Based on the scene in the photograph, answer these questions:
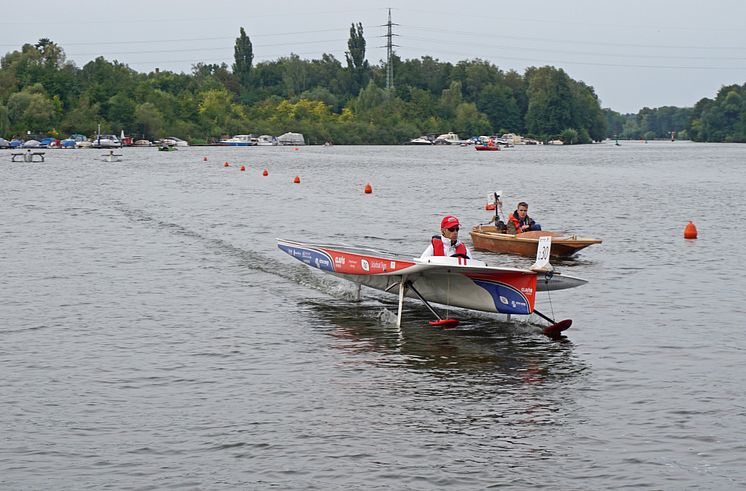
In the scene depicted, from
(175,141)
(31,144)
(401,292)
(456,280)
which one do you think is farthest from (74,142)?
(456,280)

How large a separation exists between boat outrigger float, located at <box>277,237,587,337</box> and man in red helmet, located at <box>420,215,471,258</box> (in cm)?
42

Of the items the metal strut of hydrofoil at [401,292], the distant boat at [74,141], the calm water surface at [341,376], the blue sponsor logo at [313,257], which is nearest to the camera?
the calm water surface at [341,376]


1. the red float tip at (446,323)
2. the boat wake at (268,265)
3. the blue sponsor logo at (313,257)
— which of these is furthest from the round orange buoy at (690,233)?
the red float tip at (446,323)

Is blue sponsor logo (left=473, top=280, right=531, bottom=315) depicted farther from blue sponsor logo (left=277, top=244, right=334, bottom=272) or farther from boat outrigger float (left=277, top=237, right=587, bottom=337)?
blue sponsor logo (left=277, top=244, right=334, bottom=272)

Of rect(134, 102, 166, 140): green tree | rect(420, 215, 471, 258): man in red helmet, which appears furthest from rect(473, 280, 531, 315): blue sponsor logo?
rect(134, 102, 166, 140): green tree

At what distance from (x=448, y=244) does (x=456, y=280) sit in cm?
79

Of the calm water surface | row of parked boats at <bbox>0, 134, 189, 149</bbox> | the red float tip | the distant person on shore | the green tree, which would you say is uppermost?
the green tree

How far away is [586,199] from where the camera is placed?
61156 millimetres

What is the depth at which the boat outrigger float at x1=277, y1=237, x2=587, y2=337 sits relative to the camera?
2003cm

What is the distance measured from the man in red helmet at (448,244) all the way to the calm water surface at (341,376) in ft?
5.19

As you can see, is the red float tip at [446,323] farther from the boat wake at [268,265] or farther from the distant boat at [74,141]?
the distant boat at [74,141]

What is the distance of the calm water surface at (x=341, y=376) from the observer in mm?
13328

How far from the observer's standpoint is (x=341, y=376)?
17.8 metres

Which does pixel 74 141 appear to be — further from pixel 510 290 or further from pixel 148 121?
pixel 510 290
